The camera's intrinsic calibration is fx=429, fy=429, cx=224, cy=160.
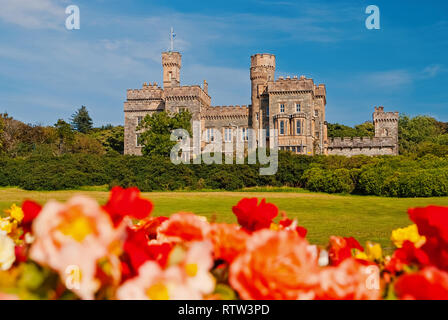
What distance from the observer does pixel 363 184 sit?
72.8ft

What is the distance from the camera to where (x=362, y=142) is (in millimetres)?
44438

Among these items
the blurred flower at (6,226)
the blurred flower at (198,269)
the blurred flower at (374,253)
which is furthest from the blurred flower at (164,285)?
the blurred flower at (6,226)

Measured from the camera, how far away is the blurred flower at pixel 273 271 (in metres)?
1.25

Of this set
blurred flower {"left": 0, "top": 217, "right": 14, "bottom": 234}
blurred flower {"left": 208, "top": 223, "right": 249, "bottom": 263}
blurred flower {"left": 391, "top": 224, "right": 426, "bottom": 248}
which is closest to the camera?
blurred flower {"left": 208, "top": 223, "right": 249, "bottom": 263}

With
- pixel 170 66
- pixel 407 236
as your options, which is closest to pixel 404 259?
pixel 407 236

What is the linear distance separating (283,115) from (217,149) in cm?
839

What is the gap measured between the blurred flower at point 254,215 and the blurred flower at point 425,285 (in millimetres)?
786

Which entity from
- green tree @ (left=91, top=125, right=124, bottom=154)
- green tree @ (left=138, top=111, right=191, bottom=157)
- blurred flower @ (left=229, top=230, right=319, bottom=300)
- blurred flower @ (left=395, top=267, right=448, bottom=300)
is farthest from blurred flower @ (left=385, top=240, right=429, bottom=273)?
green tree @ (left=91, top=125, right=124, bottom=154)

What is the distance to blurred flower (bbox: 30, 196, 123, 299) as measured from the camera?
1.11 metres

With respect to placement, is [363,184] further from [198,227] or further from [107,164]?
[198,227]

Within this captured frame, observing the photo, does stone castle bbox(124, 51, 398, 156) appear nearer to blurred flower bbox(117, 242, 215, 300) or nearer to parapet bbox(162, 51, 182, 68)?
parapet bbox(162, 51, 182, 68)

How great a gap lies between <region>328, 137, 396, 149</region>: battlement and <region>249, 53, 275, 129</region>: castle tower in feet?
28.8

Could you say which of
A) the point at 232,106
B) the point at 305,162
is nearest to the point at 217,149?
the point at 232,106

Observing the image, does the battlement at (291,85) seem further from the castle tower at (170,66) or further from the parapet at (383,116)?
the castle tower at (170,66)
